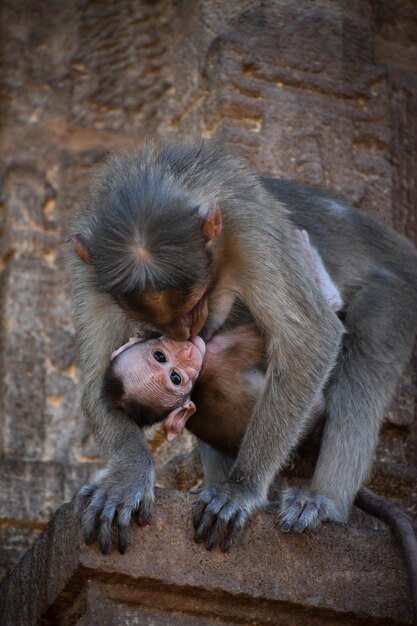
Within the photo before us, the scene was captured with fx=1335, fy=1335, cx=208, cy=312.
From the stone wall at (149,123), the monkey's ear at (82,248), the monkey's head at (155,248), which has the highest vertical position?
the monkey's head at (155,248)

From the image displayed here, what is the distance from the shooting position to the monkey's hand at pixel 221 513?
4527mm

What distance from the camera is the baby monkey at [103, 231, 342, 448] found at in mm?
4957

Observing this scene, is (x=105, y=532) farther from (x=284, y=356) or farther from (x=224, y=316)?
(x=224, y=316)

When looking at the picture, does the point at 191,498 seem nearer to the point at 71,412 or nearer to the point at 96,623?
the point at 96,623

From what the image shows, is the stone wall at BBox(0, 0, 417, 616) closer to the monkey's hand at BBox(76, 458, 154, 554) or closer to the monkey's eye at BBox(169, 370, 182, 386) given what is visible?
the monkey's eye at BBox(169, 370, 182, 386)

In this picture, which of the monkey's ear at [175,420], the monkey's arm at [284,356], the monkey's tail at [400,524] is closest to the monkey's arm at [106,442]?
the monkey's ear at [175,420]

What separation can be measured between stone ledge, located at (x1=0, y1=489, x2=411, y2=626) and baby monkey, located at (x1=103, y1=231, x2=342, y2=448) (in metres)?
0.46

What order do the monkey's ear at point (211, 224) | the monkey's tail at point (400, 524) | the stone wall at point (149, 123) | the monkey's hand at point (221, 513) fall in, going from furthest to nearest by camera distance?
the stone wall at point (149, 123)
the monkey's ear at point (211, 224)
the monkey's tail at point (400, 524)
the monkey's hand at point (221, 513)

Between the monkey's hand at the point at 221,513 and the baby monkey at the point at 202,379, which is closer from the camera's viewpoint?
the monkey's hand at the point at 221,513

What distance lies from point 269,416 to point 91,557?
986 mm

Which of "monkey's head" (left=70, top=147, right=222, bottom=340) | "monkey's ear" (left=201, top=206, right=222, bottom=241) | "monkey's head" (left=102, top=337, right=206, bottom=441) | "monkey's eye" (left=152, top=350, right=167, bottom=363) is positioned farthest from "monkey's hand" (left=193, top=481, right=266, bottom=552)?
"monkey's ear" (left=201, top=206, right=222, bottom=241)

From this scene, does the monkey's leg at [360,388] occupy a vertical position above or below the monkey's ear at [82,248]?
below

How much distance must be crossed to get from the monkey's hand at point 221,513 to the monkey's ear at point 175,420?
12.7 inches

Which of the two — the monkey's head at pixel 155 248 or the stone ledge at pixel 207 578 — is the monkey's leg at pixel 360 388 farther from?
the monkey's head at pixel 155 248
